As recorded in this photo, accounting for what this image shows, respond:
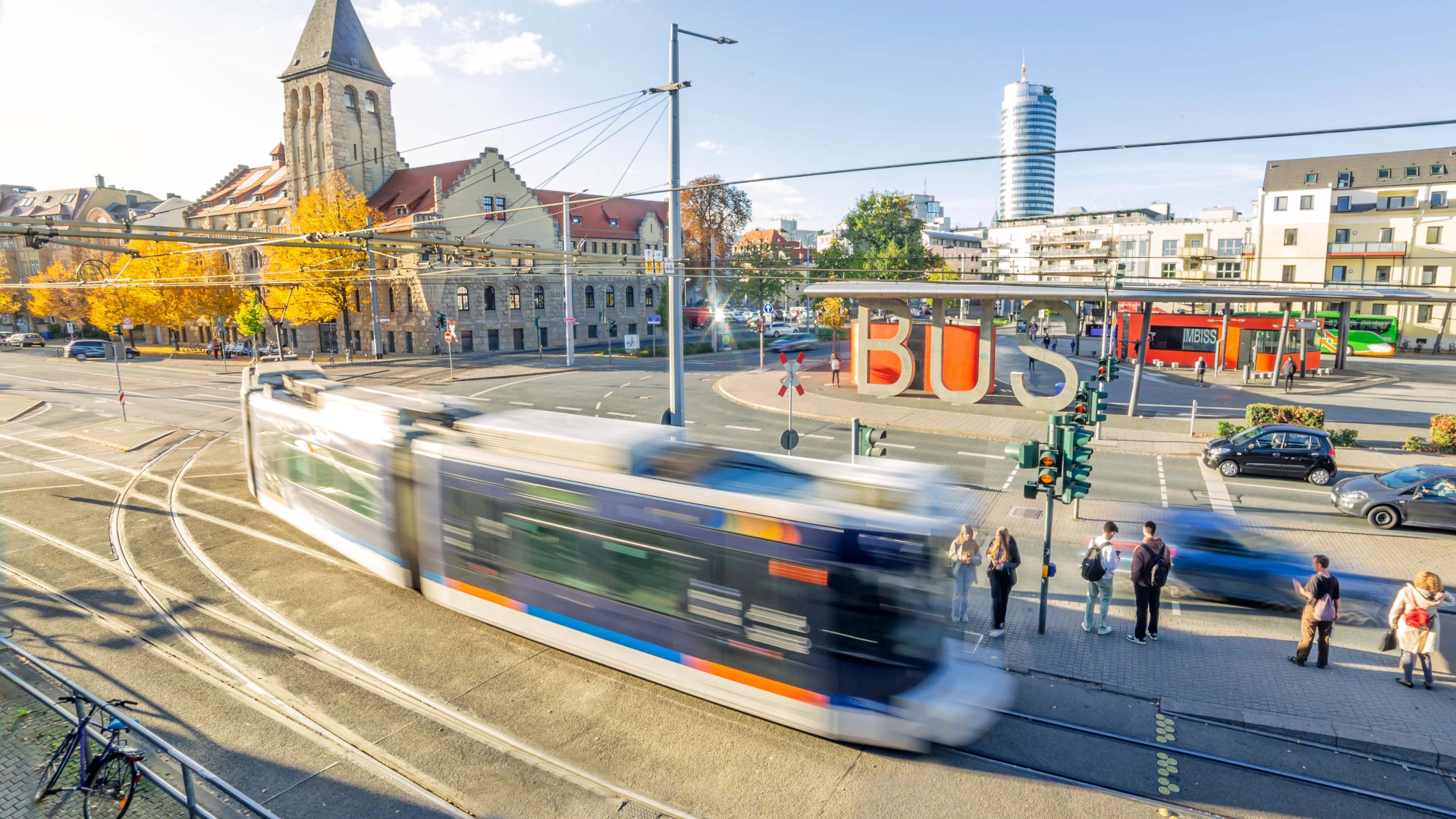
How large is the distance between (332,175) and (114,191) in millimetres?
58749

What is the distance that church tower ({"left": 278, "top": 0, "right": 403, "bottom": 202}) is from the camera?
174ft

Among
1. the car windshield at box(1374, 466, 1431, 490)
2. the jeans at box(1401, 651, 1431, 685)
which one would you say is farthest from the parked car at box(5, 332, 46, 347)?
the car windshield at box(1374, 466, 1431, 490)

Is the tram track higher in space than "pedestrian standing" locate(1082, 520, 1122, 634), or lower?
lower

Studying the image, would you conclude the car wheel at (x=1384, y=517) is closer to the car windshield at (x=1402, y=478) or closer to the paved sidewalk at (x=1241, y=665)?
the car windshield at (x=1402, y=478)

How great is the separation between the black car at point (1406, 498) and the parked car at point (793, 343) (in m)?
38.5

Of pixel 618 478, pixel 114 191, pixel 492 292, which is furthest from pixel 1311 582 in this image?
pixel 114 191

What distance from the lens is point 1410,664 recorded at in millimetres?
8852

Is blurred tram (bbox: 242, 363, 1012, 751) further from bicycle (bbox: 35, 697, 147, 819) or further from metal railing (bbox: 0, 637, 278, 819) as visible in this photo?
bicycle (bbox: 35, 697, 147, 819)

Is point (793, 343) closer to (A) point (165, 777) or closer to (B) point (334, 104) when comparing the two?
(B) point (334, 104)

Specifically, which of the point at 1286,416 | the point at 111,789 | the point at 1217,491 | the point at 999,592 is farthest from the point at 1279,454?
the point at 111,789

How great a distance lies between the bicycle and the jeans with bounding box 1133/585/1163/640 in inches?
444

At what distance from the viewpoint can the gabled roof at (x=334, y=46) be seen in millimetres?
52812

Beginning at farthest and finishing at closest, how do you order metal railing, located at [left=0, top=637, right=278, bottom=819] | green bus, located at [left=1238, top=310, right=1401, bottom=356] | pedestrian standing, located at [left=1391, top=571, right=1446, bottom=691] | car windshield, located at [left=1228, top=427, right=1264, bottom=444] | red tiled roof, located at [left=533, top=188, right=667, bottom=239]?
1. red tiled roof, located at [left=533, top=188, right=667, bottom=239]
2. green bus, located at [left=1238, top=310, right=1401, bottom=356]
3. car windshield, located at [left=1228, top=427, right=1264, bottom=444]
4. pedestrian standing, located at [left=1391, top=571, right=1446, bottom=691]
5. metal railing, located at [left=0, top=637, right=278, bottom=819]

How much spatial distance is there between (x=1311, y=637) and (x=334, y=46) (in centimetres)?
6282
